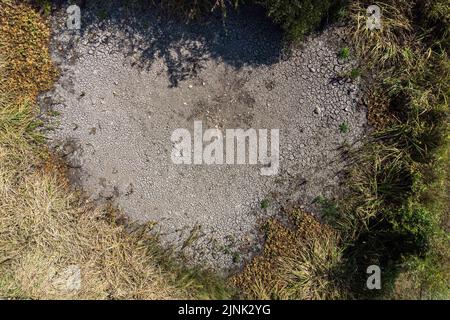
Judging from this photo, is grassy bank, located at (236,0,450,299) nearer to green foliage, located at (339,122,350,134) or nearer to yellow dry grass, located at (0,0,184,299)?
green foliage, located at (339,122,350,134)

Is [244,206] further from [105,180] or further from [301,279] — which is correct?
[105,180]

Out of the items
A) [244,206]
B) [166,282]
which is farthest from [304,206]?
[166,282]

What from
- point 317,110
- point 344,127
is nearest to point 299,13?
point 317,110

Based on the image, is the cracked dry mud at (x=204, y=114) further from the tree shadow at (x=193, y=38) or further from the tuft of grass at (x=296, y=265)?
the tuft of grass at (x=296, y=265)

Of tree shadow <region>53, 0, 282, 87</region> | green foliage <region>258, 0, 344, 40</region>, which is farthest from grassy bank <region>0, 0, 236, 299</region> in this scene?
green foliage <region>258, 0, 344, 40</region>

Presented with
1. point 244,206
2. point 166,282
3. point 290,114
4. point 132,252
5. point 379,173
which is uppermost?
point 290,114
